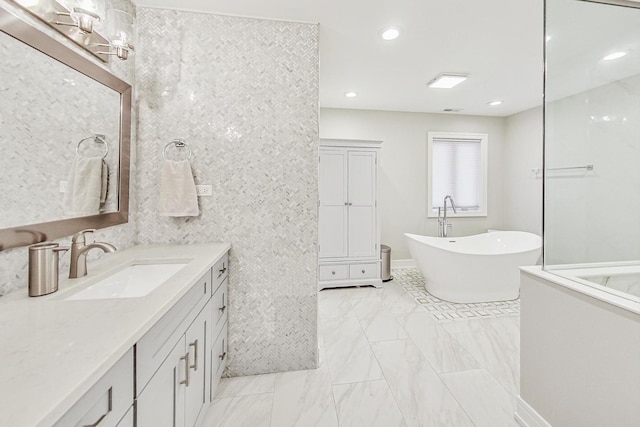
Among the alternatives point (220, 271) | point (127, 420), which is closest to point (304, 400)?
point (220, 271)

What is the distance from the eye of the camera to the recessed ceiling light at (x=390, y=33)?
219 cm

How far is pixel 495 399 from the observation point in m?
1.75

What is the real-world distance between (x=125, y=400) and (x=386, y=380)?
1654 mm

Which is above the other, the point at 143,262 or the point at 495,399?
the point at 143,262

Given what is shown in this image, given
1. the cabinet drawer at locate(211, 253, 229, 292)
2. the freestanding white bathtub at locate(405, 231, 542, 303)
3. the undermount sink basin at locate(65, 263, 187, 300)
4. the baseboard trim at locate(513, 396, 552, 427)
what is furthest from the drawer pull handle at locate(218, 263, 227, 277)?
the freestanding white bathtub at locate(405, 231, 542, 303)

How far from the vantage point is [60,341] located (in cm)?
72

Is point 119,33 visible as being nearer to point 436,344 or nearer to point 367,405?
point 367,405

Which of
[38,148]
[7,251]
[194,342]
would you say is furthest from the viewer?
[194,342]

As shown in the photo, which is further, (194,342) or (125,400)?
(194,342)

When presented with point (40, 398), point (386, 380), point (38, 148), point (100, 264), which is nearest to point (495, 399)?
point (386, 380)

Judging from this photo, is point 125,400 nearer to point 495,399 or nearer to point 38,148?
point 38,148

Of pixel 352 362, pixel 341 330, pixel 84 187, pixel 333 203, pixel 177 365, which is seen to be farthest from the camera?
pixel 333 203

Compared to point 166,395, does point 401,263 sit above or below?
below

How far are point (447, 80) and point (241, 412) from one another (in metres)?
3.60
